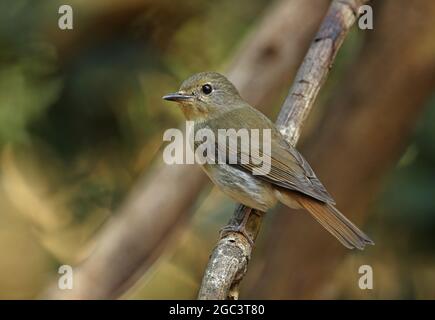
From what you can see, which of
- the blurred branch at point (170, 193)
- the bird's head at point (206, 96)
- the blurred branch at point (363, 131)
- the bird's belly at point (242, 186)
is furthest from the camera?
the blurred branch at point (363, 131)

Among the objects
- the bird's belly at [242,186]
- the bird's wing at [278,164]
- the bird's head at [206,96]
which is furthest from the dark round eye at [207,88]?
the bird's belly at [242,186]

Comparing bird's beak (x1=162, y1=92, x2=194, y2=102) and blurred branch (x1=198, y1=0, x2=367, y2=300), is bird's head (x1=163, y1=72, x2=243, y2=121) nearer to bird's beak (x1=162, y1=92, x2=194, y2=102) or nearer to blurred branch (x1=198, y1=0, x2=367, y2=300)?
bird's beak (x1=162, y1=92, x2=194, y2=102)

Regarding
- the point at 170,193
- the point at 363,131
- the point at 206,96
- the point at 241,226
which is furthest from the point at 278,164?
the point at 363,131

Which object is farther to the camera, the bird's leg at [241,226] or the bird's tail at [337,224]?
the bird's tail at [337,224]

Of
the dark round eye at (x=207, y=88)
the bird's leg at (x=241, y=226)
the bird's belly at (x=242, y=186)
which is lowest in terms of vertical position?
the bird's leg at (x=241, y=226)

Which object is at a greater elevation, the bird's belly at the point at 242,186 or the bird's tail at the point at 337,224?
the bird's belly at the point at 242,186

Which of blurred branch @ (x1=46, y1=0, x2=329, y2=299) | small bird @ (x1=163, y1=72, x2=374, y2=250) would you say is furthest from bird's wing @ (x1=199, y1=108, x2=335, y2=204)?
blurred branch @ (x1=46, y1=0, x2=329, y2=299)

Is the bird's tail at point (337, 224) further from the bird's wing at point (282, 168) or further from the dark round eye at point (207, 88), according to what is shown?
the dark round eye at point (207, 88)

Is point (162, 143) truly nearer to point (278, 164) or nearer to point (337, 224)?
point (278, 164)
